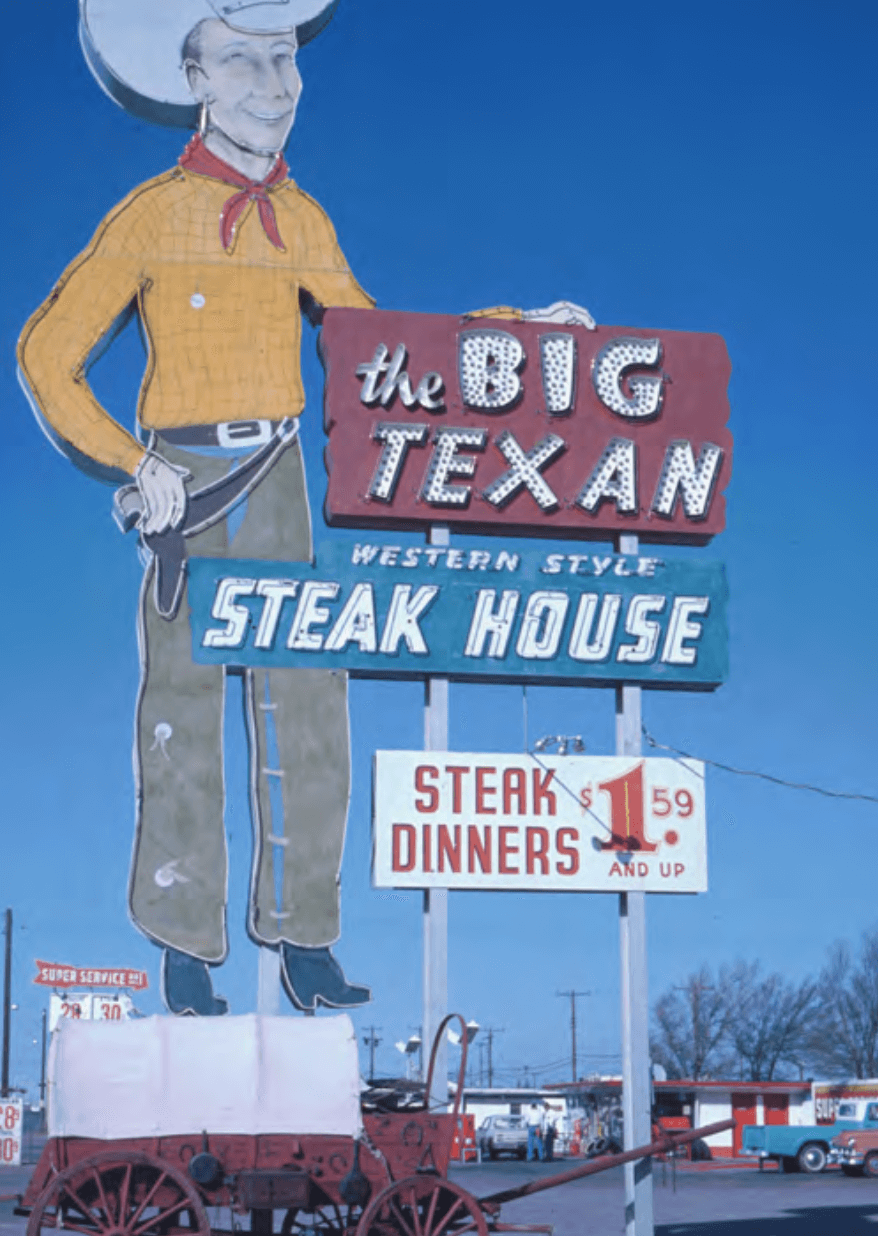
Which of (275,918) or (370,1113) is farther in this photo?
(275,918)

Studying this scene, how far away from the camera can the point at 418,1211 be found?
18391 millimetres

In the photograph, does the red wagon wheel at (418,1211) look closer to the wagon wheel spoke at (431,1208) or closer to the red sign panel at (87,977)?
the wagon wheel spoke at (431,1208)

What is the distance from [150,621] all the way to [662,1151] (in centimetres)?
880

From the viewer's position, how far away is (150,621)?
2222 centimetres

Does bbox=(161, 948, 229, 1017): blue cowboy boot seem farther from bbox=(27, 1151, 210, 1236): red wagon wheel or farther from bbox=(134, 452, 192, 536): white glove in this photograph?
bbox=(134, 452, 192, 536): white glove

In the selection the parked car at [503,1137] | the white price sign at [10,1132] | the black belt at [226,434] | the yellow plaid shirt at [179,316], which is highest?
the yellow plaid shirt at [179,316]

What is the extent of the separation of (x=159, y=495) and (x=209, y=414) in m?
1.37

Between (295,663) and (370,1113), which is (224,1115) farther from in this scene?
(295,663)

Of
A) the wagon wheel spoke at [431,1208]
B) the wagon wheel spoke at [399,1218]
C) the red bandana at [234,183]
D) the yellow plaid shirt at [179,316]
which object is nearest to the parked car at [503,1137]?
the yellow plaid shirt at [179,316]

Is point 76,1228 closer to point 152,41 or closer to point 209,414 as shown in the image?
point 209,414

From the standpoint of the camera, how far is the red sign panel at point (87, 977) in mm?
61531

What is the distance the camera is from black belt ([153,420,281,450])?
22.9 meters

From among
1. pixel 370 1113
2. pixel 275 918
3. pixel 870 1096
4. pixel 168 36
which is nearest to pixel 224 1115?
pixel 370 1113

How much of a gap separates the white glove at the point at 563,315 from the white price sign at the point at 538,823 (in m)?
5.98
